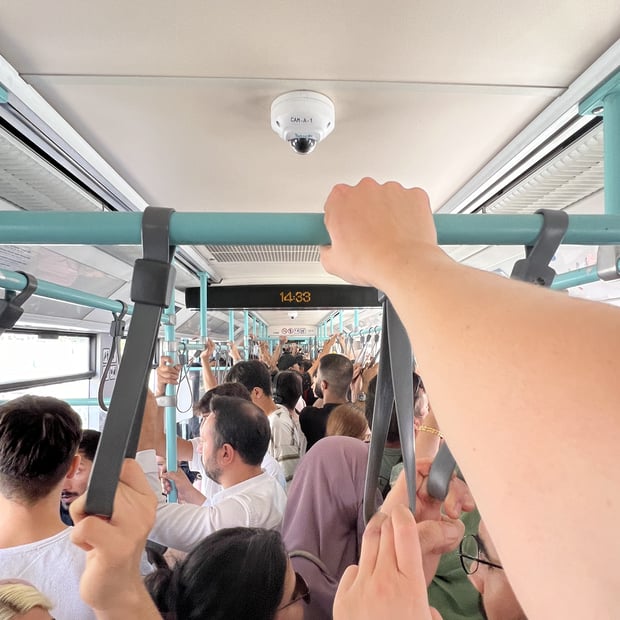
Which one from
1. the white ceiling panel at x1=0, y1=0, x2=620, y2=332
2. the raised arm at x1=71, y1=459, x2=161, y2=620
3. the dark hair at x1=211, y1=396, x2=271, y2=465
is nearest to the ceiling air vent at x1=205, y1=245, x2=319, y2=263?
the white ceiling panel at x1=0, y1=0, x2=620, y2=332

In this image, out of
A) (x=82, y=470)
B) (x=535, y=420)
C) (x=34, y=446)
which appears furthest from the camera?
(x=82, y=470)

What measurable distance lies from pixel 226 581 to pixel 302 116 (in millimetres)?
1214

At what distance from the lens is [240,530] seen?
3.50 feet

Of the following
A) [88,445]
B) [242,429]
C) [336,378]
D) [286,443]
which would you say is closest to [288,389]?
[336,378]

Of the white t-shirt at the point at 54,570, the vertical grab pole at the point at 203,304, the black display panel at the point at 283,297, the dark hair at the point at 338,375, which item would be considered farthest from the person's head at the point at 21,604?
the black display panel at the point at 283,297

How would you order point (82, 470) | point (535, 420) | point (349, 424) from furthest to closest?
point (349, 424), point (82, 470), point (535, 420)

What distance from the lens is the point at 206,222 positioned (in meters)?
0.56

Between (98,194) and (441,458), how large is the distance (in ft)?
5.86

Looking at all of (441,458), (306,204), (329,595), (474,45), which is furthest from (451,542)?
(306,204)

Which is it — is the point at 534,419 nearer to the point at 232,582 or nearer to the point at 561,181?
the point at 232,582

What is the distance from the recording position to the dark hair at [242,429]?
5.63 feet

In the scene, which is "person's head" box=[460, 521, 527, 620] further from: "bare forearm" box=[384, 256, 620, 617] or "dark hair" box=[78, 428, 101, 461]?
"dark hair" box=[78, 428, 101, 461]

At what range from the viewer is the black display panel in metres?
4.44

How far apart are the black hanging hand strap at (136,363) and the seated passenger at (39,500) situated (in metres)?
0.87
